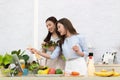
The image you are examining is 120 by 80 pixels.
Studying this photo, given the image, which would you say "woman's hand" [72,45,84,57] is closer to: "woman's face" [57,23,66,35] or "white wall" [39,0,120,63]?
"woman's face" [57,23,66,35]

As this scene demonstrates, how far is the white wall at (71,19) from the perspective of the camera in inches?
151

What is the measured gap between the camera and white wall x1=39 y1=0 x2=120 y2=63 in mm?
3846

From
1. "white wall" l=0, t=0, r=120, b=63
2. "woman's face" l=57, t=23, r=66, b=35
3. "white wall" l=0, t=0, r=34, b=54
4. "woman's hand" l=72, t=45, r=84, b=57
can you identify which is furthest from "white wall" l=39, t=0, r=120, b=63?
"woman's hand" l=72, t=45, r=84, b=57

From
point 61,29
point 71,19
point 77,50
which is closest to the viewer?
point 77,50

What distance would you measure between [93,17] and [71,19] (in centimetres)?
32

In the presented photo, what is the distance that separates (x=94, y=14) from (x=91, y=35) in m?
0.30

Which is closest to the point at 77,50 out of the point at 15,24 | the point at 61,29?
the point at 61,29

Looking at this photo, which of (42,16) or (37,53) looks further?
(42,16)

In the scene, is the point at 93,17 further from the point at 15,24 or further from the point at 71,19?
the point at 15,24

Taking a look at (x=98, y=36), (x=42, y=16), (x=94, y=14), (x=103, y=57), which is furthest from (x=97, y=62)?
(x=42, y=16)

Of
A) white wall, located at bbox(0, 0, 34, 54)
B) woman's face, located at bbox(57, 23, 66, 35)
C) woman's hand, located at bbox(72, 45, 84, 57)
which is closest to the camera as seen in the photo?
woman's hand, located at bbox(72, 45, 84, 57)

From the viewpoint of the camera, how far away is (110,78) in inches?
72.1

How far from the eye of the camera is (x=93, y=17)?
12.7 ft

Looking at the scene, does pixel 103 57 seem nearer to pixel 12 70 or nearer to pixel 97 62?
pixel 97 62
